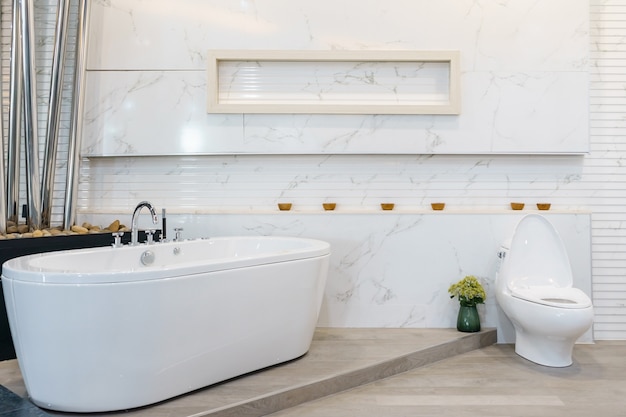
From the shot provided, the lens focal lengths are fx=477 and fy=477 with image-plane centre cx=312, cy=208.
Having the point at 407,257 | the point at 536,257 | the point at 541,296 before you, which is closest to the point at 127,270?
the point at 407,257

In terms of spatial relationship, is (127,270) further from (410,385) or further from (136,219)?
(410,385)

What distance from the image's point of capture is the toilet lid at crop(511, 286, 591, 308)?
7.93 feet

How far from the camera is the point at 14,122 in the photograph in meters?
2.69

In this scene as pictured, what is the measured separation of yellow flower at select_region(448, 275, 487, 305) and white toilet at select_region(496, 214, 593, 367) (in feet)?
0.32

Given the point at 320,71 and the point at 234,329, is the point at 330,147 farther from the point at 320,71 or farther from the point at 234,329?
the point at 234,329

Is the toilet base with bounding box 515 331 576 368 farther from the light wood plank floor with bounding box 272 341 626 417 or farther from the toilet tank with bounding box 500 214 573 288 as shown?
the toilet tank with bounding box 500 214 573 288

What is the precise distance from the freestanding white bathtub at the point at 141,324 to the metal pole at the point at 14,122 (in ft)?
2.33

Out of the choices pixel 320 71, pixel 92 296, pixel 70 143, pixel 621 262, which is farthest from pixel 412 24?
pixel 92 296

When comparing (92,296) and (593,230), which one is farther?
(593,230)

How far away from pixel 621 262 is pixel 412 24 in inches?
81.9

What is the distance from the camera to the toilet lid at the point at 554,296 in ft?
7.93

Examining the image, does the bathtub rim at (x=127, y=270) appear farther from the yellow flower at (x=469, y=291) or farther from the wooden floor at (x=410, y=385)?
the yellow flower at (x=469, y=291)

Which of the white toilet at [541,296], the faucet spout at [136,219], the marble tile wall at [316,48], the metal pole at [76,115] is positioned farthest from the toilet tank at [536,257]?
the metal pole at [76,115]

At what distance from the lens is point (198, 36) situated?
3080 millimetres
